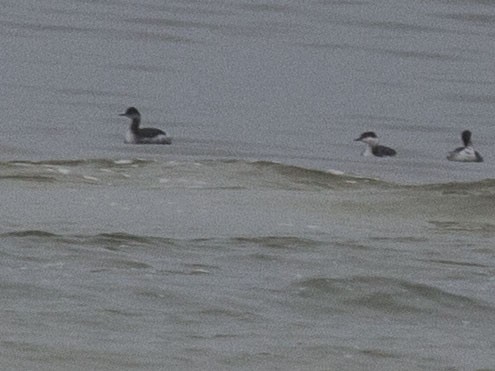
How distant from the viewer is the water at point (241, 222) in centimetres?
888

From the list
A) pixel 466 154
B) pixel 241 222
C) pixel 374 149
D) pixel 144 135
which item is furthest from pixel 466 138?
pixel 241 222

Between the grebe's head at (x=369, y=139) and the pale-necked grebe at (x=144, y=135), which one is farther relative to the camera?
the pale-necked grebe at (x=144, y=135)

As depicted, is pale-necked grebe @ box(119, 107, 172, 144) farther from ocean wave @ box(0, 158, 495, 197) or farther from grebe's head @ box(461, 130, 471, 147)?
ocean wave @ box(0, 158, 495, 197)

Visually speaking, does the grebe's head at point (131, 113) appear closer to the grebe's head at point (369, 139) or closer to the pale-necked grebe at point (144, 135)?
the pale-necked grebe at point (144, 135)

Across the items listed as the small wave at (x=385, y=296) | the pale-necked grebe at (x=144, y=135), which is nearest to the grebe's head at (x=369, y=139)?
the pale-necked grebe at (x=144, y=135)

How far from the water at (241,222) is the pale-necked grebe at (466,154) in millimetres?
110

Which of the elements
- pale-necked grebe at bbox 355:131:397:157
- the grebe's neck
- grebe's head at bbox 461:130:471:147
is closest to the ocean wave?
pale-necked grebe at bbox 355:131:397:157

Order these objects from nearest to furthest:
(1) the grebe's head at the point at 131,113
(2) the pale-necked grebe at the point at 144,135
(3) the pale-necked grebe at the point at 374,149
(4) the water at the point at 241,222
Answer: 1. (4) the water at the point at 241,222
2. (3) the pale-necked grebe at the point at 374,149
3. (2) the pale-necked grebe at the point at 144,135
4. (1) the grebe's head at the point at 131,113

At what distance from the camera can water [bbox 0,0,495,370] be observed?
888 centimetres

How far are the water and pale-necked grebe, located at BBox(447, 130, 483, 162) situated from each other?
0.36ft

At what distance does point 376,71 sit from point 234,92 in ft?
12.4

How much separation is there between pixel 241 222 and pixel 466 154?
816 cm

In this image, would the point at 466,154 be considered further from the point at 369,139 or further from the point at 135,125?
the point at 135,125

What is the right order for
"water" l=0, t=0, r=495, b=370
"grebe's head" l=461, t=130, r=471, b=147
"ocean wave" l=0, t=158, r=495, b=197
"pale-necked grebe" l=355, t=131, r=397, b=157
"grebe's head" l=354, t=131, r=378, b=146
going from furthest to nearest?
"grebe's head" l=461, t=130, r=471, b=147 < "grebe's head" l=354, t=131, r=378, b=146 < "pale-necked grebe" l=355, t=131, r=397, b=157 < "ocean wave" l=0, t=158, r=495, b=197 < "water" l=0, t=0, r=495, b=370
